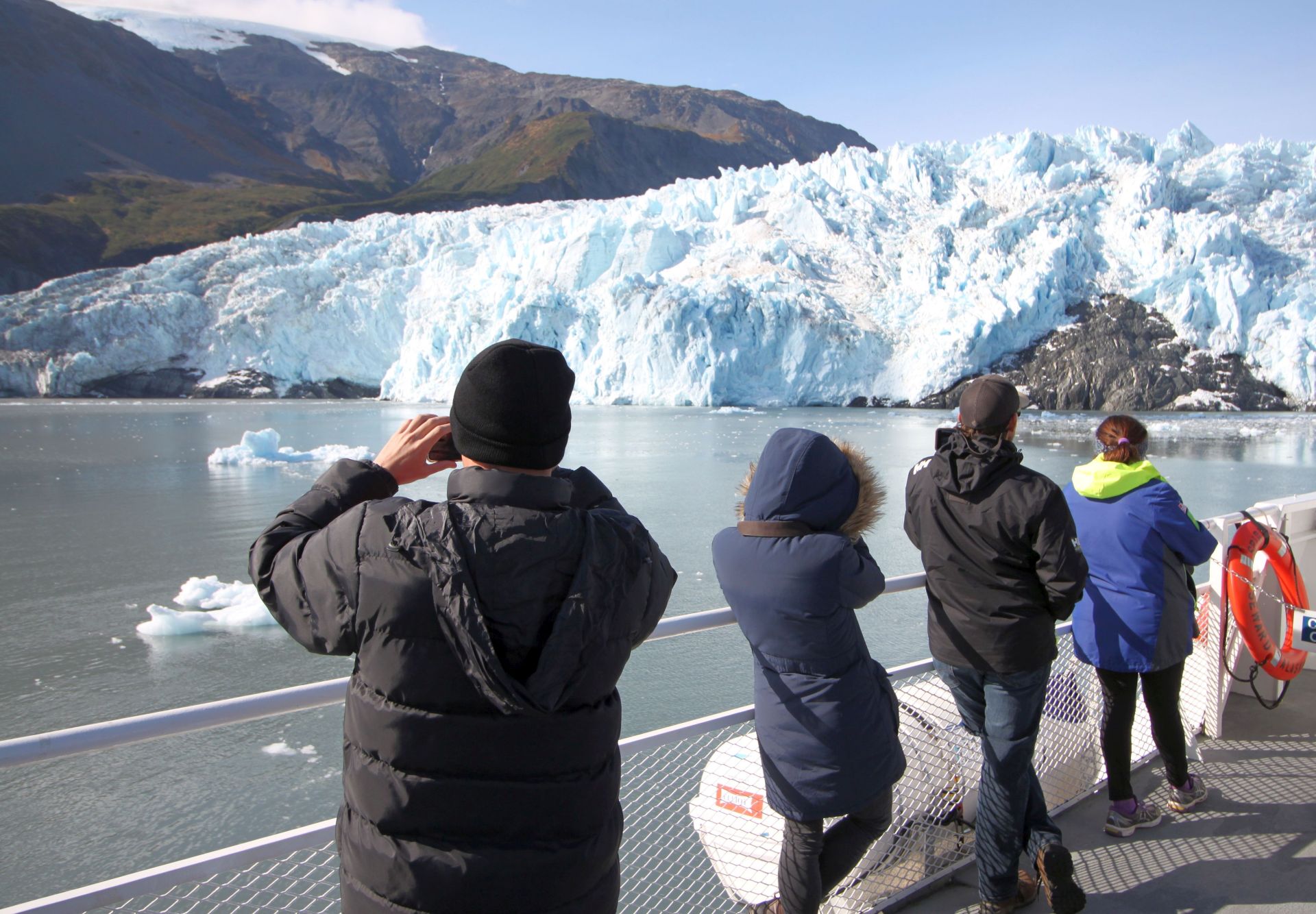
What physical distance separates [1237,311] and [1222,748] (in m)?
29.1

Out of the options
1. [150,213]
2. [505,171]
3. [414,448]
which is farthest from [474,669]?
[505,171]

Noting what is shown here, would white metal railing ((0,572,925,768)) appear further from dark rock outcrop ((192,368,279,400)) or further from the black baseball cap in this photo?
dark rock outcrop ((192,368,279,400))

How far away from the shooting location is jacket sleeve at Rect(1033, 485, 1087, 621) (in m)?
1.49

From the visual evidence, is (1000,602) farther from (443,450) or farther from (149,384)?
(149,384)

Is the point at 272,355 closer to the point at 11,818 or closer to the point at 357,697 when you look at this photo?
the point at 11,818

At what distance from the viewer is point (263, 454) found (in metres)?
13.5

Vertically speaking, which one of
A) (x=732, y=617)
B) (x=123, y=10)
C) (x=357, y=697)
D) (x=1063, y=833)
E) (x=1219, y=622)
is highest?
(x=123, y=10)

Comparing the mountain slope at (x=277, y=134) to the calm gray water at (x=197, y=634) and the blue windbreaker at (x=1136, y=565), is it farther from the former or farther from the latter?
Answer: the blue windbreaker at (x=1136, y=565)

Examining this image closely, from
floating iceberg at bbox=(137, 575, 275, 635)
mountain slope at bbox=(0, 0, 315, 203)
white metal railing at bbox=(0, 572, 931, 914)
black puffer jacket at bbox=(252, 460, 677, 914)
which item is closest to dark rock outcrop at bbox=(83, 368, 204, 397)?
floating iceberg at bbox=(137, 575, 275, 635)

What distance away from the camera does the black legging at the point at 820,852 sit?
1458 millimetres

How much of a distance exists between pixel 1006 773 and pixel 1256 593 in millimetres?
1363

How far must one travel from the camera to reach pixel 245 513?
907cm

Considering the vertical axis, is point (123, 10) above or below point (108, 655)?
above

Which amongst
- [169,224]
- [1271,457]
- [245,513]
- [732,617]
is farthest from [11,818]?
[169,224]
